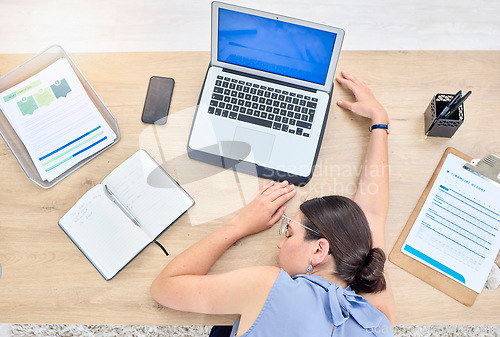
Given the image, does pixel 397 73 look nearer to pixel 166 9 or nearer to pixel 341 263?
pixel 341 263

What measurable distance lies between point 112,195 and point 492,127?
1.06 meters

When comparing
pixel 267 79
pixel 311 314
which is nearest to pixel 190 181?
pixel 267 79

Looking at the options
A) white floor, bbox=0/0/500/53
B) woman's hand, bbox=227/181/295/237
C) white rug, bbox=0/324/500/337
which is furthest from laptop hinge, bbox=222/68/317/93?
white rug, bbox=0/324/500/337

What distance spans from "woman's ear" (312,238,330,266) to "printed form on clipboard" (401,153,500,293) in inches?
10.0

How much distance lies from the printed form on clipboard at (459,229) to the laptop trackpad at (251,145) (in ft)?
1.42

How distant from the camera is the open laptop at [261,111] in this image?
1.05 meters

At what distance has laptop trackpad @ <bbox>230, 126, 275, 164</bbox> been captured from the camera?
3.51 feet

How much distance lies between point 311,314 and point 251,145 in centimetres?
45

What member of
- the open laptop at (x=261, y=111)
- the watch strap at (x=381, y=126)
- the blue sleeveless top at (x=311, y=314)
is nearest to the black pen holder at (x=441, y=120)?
the watch strap at (x=381, y=126)

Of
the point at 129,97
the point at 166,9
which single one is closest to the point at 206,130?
the point at 129,97

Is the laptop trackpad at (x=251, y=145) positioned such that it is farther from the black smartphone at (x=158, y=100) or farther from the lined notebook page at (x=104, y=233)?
the lined notebook page at (x=104, y=233)

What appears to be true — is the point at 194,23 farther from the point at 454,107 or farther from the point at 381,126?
the point at 454,107

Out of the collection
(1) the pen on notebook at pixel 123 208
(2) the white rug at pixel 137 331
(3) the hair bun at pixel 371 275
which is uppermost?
(3) the hair bun at pixel 371 275

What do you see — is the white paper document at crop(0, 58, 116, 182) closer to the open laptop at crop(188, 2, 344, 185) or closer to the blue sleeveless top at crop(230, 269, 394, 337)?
the open laptop at crop(188, 2, 344, 185)
